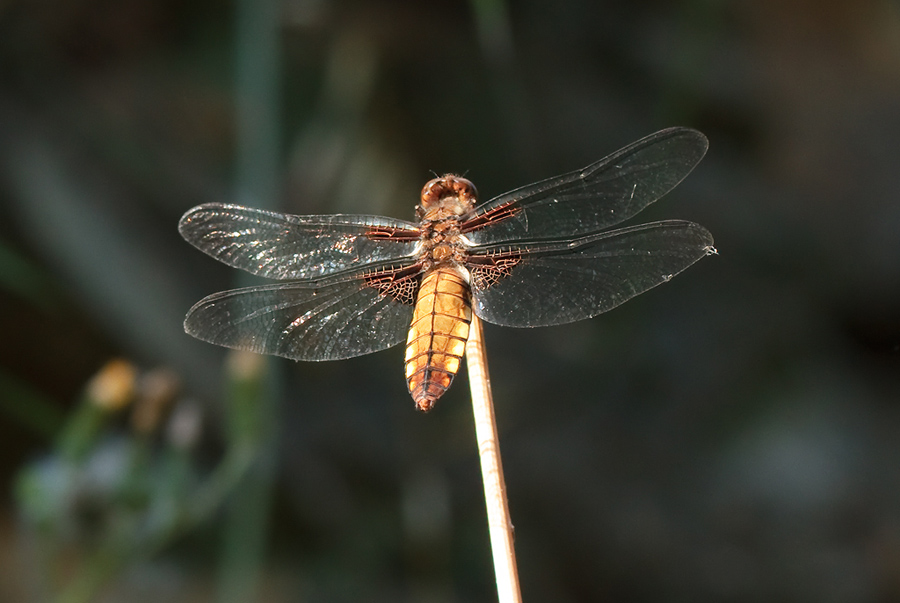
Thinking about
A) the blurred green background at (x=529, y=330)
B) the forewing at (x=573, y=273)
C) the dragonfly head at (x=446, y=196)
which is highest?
the blurred green background at (x=529, y=330)

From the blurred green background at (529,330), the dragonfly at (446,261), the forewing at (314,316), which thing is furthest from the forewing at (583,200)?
the blurred green background at (529,330)

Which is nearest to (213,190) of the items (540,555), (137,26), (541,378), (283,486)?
(137,26)

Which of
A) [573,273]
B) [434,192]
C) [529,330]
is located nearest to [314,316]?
[434,192]

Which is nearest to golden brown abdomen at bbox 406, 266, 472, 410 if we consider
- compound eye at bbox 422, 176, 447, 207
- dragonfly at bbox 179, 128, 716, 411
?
dragonfly at bbox 179, 128, 716, 411

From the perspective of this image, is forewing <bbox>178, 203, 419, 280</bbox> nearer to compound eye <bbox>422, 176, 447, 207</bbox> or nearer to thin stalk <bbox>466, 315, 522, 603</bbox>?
compound eye <bbox>422, 176, 447, 207</bbox>

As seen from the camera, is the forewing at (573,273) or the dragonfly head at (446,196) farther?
the dragonfly head at (446,196)

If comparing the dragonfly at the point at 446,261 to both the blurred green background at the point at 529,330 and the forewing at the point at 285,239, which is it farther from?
the blurred green background at the point at 529,330

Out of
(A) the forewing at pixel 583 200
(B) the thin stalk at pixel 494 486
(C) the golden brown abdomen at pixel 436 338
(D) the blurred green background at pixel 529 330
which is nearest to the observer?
(B) the thin stalk at pixel 494 486

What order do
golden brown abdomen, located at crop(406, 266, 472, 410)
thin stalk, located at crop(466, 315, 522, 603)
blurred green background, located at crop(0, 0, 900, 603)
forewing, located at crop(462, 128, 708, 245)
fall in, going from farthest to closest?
blurred green background, located at crop(0, 0, 900, 603), forewing, located at crop(462, 128, 708, 245), golden brown abdomen, located at crop(406, 266, 472, 410), thin stalk, located at crop(466, 315, 522, 603)
